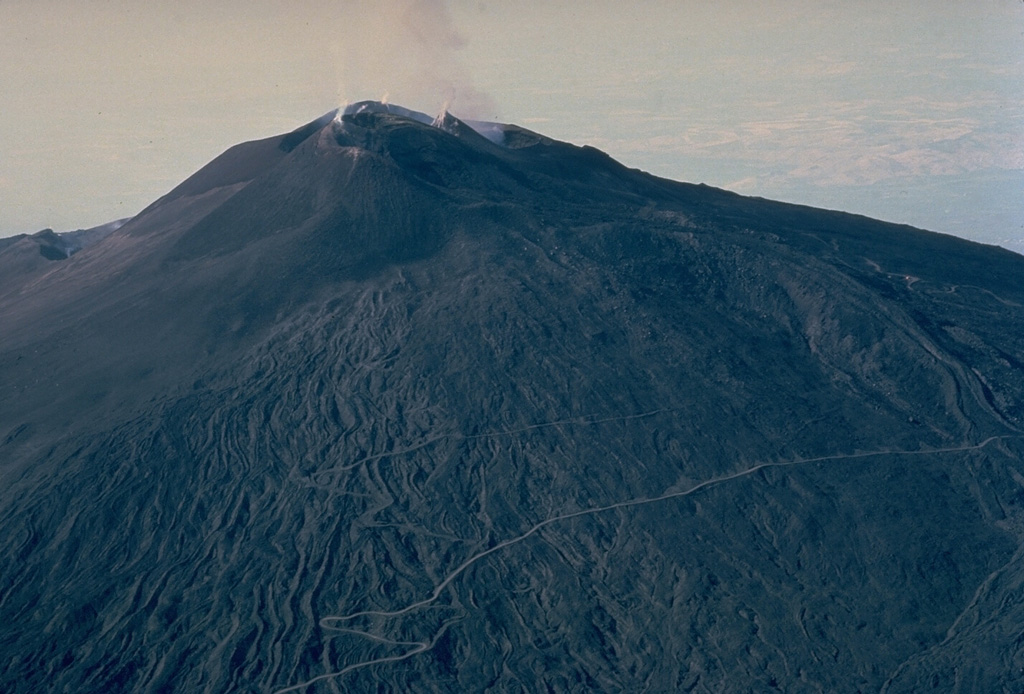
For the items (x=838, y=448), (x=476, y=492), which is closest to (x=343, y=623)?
(x=476, y=492)

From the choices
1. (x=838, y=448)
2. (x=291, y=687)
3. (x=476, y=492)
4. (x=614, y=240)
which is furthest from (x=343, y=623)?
(x=614, y=240)

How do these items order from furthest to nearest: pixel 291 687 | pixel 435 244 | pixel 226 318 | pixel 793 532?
1. pixel 435 244
2. pixel 226 318
3. pixel 793 532
4. pixel 291 687

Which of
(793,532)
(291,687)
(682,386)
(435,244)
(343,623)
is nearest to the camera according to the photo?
(291,687)

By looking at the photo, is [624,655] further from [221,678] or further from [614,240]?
[614,240]

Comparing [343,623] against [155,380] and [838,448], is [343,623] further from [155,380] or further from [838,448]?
[838,448]

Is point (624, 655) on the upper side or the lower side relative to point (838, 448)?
lower

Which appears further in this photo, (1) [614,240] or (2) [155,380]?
(1) [614,240]

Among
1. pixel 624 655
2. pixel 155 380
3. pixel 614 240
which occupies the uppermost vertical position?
pixel 614 240
